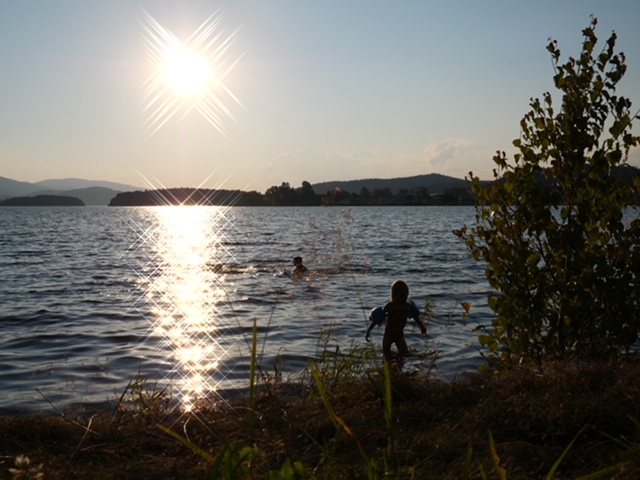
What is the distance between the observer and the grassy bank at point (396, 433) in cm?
362

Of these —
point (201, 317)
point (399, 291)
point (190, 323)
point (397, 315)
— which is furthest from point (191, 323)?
point (399, 291)

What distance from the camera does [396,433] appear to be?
4246 millimetres

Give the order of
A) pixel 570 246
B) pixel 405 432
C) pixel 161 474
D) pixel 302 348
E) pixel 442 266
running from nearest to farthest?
pixel 161 474 → pixel 405 432 → pixel 570 246 → pixel 302 348 → pixel 442 266

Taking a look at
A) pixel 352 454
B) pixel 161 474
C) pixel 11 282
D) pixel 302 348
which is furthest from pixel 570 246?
pixel 11 282

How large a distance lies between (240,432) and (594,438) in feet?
7.70

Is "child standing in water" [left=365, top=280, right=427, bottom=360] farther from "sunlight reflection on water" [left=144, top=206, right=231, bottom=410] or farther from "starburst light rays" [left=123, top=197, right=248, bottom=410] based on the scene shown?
"sunlight reflection on water" [left=144, top=206, right=231, bottom=410]

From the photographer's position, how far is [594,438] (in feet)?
13.5

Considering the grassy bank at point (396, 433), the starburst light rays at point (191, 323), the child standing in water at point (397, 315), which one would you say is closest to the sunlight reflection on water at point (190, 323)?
the starburst light rays at point (191, 323)

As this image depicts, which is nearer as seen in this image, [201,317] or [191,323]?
[191,323]

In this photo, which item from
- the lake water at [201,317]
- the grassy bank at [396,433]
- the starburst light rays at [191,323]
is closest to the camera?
the grassy bank at [396,433]

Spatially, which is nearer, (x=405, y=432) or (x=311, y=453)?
(x=311, y=453)

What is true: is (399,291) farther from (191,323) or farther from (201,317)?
(201,317)

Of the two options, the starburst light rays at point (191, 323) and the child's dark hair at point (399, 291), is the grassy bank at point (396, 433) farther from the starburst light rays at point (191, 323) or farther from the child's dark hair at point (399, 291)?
the child's dark hair at point (399, 291)

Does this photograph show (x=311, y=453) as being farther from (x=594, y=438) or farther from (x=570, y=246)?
(x=570, y=246)
